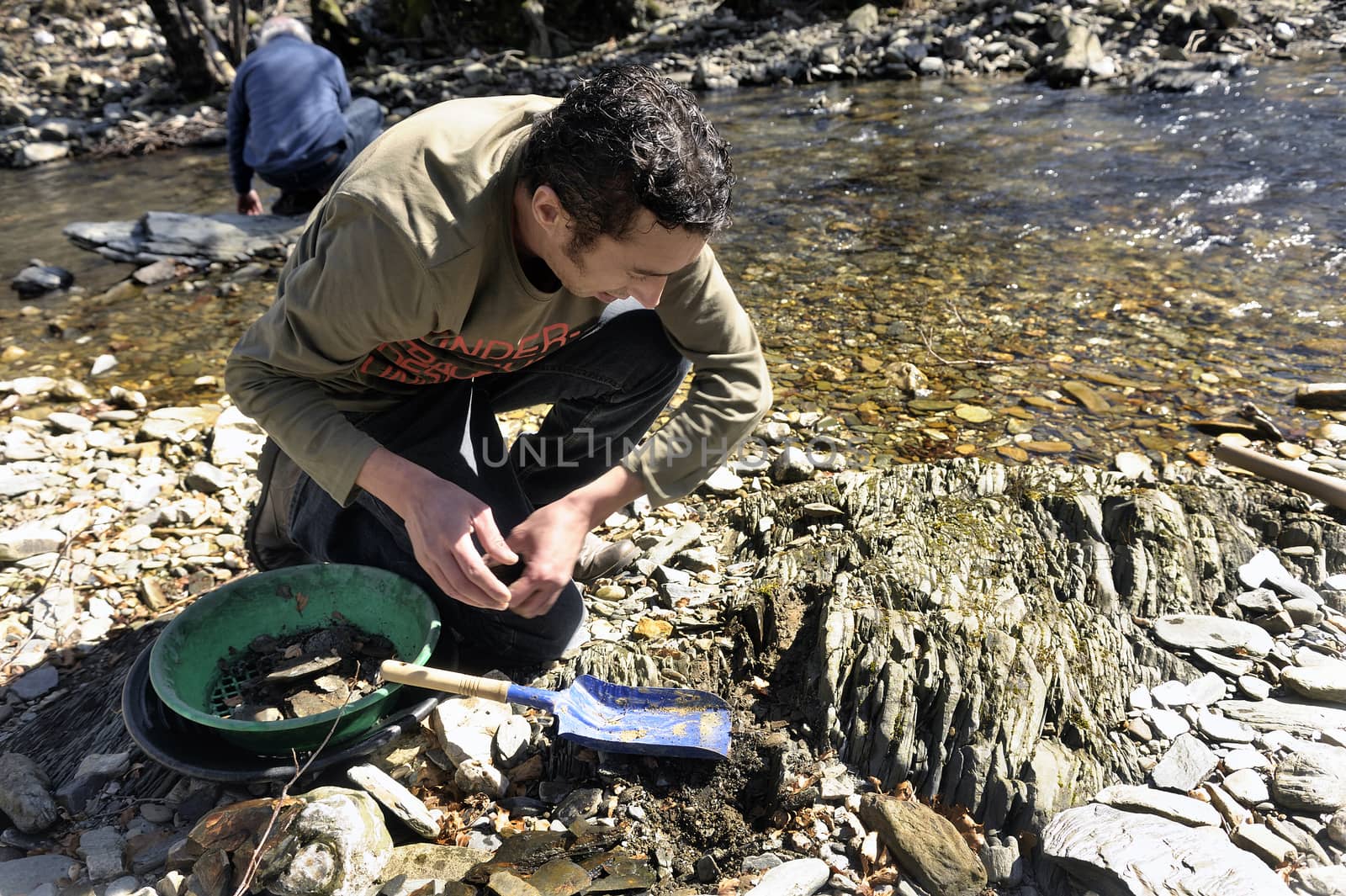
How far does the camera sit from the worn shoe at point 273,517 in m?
2.29

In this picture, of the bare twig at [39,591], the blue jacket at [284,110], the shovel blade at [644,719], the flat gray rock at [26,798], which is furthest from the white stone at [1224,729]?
the blue jacket at [284,110]

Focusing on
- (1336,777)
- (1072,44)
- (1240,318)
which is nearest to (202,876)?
(1336,777)

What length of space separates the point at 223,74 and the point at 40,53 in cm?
390

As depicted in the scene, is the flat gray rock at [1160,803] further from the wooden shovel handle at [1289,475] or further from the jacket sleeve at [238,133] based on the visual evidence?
the jacket sleeve at [238,133]

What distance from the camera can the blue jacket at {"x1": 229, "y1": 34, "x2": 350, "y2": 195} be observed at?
5.41 m

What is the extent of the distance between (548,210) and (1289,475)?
212 cm

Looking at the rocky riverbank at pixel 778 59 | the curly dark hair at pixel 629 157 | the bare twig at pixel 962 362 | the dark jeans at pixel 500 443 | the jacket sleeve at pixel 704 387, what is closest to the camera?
the curly dark hair at pixel 629 157

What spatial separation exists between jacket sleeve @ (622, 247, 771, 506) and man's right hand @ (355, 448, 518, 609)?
399 millimetres

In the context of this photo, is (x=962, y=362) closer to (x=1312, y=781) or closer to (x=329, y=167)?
(x=1312, y=781)

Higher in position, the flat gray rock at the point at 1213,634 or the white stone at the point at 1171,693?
the flat gray rock at the point at 1213,634

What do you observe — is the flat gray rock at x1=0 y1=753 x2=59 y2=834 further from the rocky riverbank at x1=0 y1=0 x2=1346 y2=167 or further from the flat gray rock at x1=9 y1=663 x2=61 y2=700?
the rocky riverbank at x1=0 y1=0 x2=1346 y2=167

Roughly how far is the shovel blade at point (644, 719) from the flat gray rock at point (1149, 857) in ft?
2.13

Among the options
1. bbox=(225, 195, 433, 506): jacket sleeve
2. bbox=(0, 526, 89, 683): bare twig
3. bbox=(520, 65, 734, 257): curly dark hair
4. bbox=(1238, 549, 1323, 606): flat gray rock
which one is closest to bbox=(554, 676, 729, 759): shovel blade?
bbox=(225, 195, 433, 506): jacket sleeve

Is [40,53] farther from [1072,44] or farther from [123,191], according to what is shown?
[1072,44]
